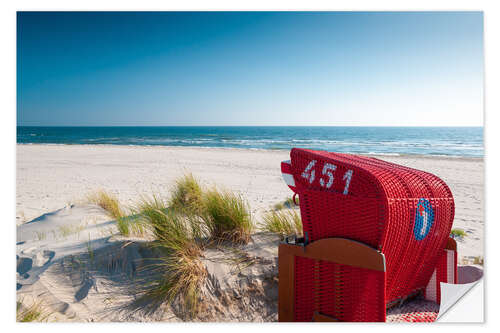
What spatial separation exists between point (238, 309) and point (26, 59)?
11.4 ft

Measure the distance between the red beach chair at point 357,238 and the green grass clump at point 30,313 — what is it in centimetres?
163

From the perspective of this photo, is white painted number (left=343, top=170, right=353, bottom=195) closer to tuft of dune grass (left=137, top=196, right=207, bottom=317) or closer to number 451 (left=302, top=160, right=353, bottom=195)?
number 451 (left=302, top=160, right=353, bottom=195)

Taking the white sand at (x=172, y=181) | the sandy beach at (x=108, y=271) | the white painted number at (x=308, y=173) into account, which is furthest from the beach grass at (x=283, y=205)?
the white painted number at (x=308, y=173)

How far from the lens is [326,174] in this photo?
5.92 ft

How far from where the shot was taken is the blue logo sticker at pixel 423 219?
1772 mm

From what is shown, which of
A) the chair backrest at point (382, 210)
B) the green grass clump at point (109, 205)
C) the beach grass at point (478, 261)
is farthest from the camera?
the green grass clump at point (109, 205)

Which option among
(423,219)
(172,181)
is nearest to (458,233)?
(423,219)

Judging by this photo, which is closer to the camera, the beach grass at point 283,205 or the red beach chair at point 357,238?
the red beach chair at point 357,238

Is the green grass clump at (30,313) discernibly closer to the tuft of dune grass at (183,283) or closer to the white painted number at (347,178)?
the tuft of dune grass at (183,283)

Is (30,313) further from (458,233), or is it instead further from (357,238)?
(458,233)

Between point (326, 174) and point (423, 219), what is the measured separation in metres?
0.58
